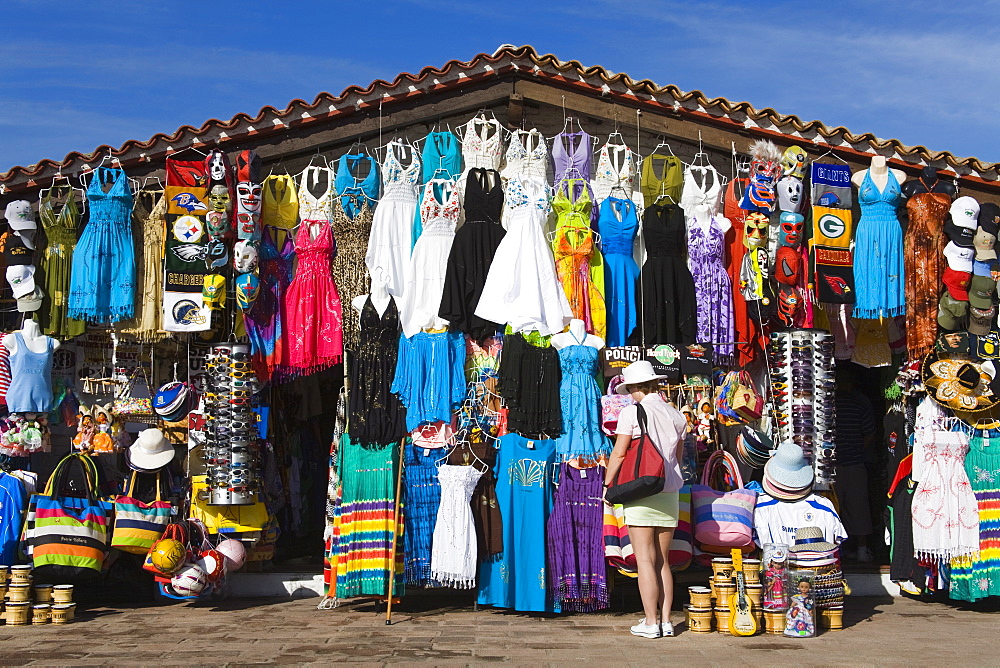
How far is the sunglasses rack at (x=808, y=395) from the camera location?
340 inches

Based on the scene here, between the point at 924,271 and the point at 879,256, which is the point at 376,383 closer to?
the point at 879,256

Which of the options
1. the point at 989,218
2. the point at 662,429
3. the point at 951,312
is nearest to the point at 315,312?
the point at 662,429

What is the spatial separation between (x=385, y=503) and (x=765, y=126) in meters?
4.44

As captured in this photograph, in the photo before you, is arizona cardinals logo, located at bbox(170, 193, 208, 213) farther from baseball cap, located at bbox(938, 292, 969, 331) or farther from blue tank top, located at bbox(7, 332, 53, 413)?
baseball cap, located at bbox(938, 292, 969, 331)

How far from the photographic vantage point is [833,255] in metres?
8.85

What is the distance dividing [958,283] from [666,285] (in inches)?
93.1

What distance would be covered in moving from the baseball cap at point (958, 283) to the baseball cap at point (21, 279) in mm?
7299

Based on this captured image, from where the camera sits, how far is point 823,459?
8633 mm

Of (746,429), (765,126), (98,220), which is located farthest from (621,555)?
(98,220)

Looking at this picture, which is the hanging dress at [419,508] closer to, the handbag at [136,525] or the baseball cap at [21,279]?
the handbag at [136,525]

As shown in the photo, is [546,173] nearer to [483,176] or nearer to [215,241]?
[483,176]

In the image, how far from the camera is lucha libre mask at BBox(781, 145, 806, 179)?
8.85 meters

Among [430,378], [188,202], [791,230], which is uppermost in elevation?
[188,202]

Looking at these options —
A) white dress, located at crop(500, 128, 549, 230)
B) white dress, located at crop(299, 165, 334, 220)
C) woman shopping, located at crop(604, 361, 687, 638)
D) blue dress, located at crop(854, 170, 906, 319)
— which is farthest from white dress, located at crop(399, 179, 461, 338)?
blue dress, located at crop(854, 170, 906, 319)
